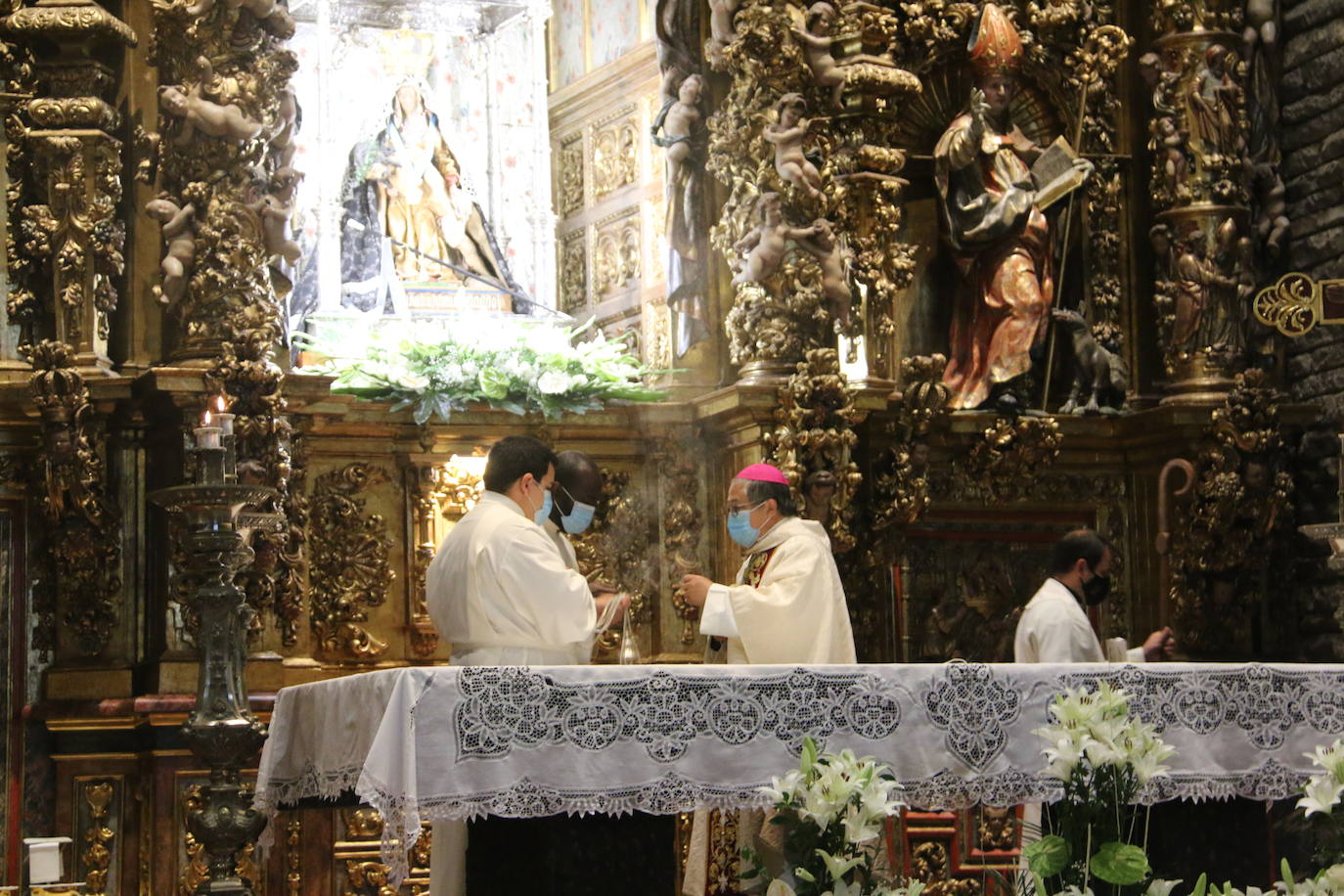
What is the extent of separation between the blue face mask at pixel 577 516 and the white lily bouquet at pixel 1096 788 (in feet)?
14.4

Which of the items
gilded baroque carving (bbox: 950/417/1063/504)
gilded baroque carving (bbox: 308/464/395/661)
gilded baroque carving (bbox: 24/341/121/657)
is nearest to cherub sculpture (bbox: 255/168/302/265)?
gilded baroque carving (bbox: 24/341/121/657)

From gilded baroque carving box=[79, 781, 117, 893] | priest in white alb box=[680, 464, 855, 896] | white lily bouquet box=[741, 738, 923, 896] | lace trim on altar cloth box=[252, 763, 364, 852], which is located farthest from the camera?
gilded baroque carving box=[79, 781, 117, 893]

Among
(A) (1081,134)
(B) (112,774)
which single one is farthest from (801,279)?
(B) (112,774)

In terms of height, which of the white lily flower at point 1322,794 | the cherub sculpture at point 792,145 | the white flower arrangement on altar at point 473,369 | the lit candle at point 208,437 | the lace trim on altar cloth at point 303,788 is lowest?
the lace trim on altar cloth at point 303,788

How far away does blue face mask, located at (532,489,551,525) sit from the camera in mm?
8477

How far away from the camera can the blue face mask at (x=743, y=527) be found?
361 inches

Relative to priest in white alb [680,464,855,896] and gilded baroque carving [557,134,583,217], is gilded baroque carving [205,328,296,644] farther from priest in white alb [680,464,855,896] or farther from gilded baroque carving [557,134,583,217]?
gilded baroque carving [557,134,583,217]

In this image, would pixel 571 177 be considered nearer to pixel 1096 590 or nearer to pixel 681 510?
pixel 681 510

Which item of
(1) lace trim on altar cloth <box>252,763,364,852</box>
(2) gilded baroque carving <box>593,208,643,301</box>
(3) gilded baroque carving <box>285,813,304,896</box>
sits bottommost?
(3) gilded baroque carving <box>285,813,304,896</box>

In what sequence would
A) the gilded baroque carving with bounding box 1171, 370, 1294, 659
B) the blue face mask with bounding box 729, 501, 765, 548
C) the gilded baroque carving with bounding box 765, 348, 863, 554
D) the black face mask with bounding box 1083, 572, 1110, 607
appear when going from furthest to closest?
the gilded baroque carving with bounding box 1171, 370, 1294, 659 < the gilded baroque carving with bounding box 765, 348, 863, 554 < the black face mask with bounding box 1083, 572, 1110, 607 < the blue face mask with bounding box 729, 501, 765, 548

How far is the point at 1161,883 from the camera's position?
468 cm

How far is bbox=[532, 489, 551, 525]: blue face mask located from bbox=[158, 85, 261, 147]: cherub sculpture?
3.01m

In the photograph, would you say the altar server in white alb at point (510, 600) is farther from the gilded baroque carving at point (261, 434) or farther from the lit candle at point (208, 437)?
the gilded baroque carving at point (261, 434)

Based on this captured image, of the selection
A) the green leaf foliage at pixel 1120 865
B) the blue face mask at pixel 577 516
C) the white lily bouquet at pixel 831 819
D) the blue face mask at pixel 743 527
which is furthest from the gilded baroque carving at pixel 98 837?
the green leaf foliage at pixel 1120 865
